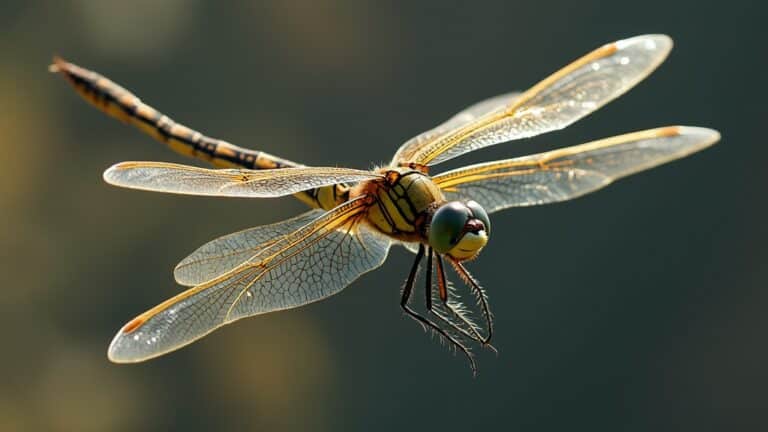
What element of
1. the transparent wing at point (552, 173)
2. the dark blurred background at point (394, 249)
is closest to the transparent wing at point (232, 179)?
the transparent wing at point (552, 173)

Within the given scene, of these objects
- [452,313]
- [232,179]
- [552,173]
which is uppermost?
[232,179]

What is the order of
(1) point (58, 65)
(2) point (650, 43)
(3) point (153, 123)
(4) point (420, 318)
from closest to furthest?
(4) point (420, 318) → (2) point (650, 43) → (1) point (58, 65) → (3) point (153, 123)

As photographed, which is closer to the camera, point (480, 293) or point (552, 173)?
point (480, 293)

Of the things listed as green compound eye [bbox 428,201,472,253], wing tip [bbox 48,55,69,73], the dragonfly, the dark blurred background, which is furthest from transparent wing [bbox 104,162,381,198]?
the dark blurred background

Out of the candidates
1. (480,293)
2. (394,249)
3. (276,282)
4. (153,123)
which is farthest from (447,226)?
(394,249)

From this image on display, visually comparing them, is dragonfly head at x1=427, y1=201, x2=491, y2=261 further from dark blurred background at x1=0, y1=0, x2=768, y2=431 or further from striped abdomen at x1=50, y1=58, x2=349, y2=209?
dark blurred background at x1=0, y1=0, x2=768, y2=431

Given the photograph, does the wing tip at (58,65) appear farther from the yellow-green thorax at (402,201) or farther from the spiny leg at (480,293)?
the spiny leg at (480,293)

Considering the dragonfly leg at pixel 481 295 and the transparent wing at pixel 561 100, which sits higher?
the transparent wing at pixel 561 100

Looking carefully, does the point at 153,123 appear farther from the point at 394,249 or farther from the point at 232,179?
the point at 394,249
